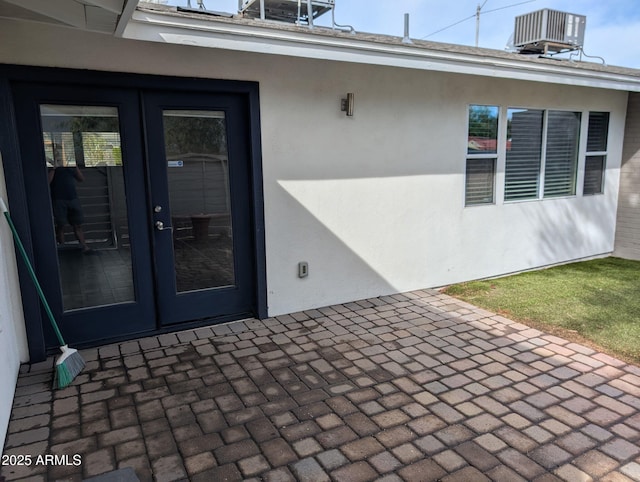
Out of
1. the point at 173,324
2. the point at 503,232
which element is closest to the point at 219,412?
the point at 173,324

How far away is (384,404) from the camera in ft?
9.18

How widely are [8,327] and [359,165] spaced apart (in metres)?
3.24

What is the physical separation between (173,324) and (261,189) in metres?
1.45

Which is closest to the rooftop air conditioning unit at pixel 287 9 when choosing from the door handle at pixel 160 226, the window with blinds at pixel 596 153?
the door handle at pixel 160 226

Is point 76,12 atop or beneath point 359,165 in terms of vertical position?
atop

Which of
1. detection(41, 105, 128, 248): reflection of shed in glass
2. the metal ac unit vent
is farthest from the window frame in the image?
detection(41, 105, 128, 248): reflection of shed in glass

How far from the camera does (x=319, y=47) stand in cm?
361

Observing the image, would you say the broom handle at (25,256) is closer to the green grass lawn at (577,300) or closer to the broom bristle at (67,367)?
the broom bristle at (67,367)

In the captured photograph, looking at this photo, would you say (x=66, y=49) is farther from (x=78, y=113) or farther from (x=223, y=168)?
(x=223, y=168)

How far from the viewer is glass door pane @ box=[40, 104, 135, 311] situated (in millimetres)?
3367

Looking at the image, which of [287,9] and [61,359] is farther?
[287,9]

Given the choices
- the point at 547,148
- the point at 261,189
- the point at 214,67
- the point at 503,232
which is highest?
the point at 214,67

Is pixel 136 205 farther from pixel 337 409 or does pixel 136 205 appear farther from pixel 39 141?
pixel 337 409

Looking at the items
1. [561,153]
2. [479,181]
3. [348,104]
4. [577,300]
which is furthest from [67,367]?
[561,153]
